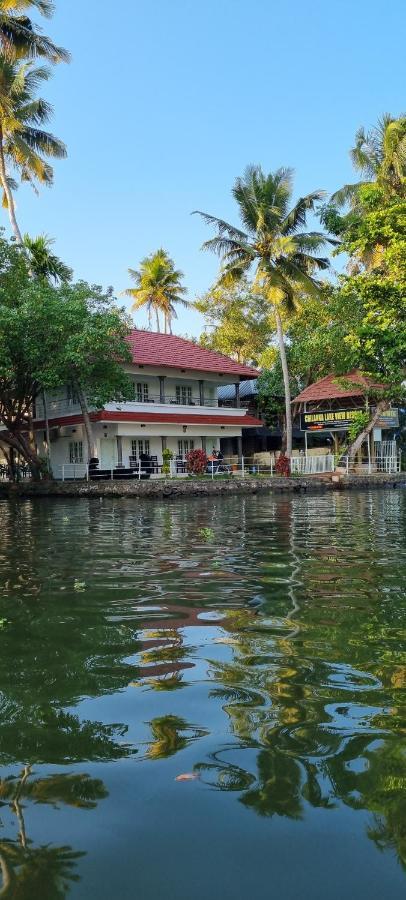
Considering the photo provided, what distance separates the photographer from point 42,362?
92.1ft

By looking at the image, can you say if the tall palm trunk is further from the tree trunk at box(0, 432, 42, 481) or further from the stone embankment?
the stone embankment

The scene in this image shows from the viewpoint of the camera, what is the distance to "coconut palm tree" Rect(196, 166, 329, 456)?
34.0 m

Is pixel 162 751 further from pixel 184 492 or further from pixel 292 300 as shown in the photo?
pixel 292 300

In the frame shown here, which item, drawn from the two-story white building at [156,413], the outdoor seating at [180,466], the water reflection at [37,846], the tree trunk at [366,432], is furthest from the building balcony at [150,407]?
the water reflection at [37,846]

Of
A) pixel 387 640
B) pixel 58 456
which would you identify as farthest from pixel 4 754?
pixel 58 456

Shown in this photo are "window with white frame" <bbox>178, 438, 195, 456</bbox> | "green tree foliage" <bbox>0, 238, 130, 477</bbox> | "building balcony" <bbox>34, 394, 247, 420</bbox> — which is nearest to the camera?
"green tree foliage" <bbox>0, 238, 130, 477</bbox>

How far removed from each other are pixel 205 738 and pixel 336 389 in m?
34.6

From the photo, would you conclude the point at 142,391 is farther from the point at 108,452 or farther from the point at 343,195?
the point at 343,195

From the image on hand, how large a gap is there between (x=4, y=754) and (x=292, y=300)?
33.6 metres

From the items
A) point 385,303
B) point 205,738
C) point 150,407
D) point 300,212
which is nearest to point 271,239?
point 300,212

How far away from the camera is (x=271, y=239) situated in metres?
34.6

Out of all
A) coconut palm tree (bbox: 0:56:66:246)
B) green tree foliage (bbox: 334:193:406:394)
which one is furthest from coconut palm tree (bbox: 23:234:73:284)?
green tree foliage (bbox: 334:193:406:394)

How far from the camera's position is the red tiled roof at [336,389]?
33.7 metres

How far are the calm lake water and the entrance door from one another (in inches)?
1115
